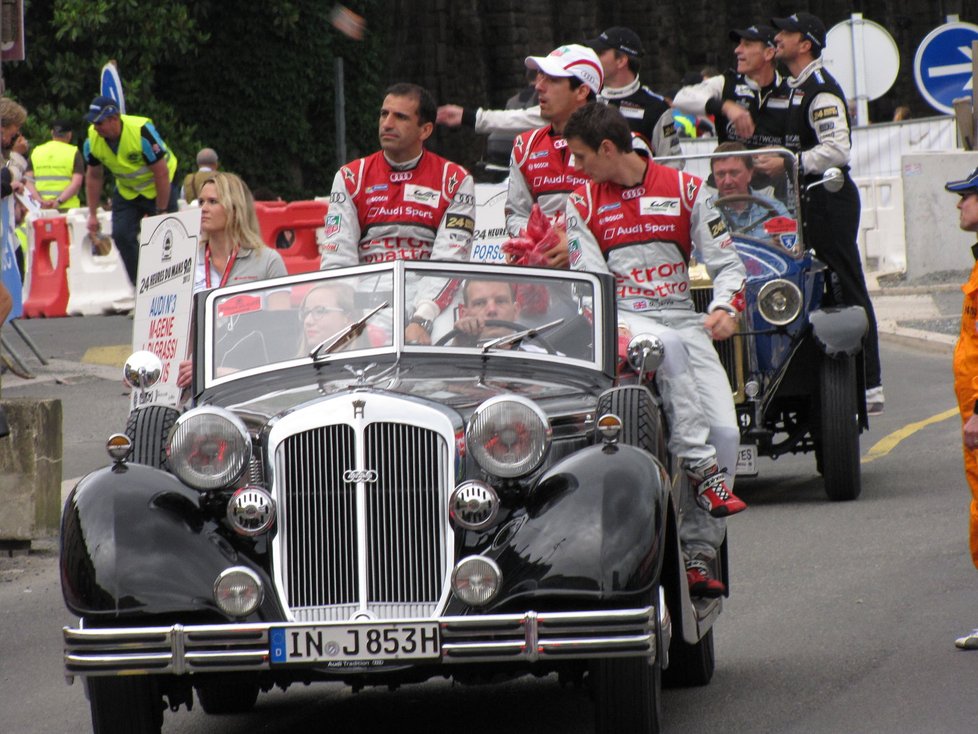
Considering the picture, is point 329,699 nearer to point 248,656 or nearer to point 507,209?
point 248,656

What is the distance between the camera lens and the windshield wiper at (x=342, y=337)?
636 centimetres

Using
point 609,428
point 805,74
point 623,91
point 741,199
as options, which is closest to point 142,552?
point 609,428

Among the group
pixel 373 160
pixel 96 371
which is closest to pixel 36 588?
pixel 373 160

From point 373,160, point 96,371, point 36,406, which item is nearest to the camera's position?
point 373,160

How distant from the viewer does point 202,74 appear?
111ft

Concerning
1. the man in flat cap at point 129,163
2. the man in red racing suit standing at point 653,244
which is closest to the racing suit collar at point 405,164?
the man in red racing suit standing at point 653,244

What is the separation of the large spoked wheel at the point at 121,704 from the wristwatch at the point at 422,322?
4.98ft

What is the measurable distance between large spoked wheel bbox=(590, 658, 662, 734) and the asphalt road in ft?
2.05

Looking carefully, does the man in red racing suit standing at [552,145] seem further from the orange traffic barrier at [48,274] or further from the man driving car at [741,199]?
the orange traffic barrier at [48,274]

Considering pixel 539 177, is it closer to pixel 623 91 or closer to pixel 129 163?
pixel 623 91

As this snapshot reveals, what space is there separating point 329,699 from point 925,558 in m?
3.06

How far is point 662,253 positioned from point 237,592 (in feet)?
7.97

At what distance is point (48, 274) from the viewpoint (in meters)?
20.8

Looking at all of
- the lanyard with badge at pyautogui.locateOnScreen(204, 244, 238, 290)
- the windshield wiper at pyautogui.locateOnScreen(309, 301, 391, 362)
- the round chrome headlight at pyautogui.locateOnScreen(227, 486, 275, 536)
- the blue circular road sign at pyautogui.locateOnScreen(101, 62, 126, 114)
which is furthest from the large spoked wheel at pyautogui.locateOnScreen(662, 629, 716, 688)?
the blue circular road sign at pyautogui.locateOnScreen(101, 62, 126, 114)
